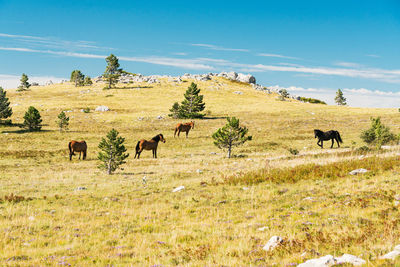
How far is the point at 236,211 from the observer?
10.9 metres

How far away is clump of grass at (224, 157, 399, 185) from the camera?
1500cm

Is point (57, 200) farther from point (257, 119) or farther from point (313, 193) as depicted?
point (257, 119)

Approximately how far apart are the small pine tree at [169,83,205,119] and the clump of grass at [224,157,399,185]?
172 ft

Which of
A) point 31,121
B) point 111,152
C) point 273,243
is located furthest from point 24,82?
point 273,243

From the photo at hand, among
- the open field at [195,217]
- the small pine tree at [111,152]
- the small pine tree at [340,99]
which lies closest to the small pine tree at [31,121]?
the open field at [195,217]

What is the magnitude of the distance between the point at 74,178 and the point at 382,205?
1956 centimetres

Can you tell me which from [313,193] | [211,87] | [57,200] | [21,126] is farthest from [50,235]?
[211,87]

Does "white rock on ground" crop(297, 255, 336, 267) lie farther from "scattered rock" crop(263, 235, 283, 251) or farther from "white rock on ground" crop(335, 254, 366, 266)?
"scattered rock" crop(263, 235, 283, 251)

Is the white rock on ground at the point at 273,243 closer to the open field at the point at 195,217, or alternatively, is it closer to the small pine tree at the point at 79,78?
the open field at the point at 195,217

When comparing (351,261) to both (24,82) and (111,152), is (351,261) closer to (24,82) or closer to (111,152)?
(111,152)

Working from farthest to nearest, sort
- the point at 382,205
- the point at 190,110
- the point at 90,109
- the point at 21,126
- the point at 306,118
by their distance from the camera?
the point at 90,109, the point at 190,110, the point at 306,118, the point at 21,126, the point at 382,205

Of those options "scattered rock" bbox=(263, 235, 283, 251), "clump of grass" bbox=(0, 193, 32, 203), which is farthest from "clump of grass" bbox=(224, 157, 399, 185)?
"clump of grass" bbox=(0, 193, 32, 203)

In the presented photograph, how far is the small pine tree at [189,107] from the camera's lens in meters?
68.9

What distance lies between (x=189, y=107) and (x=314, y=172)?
56.3 m
